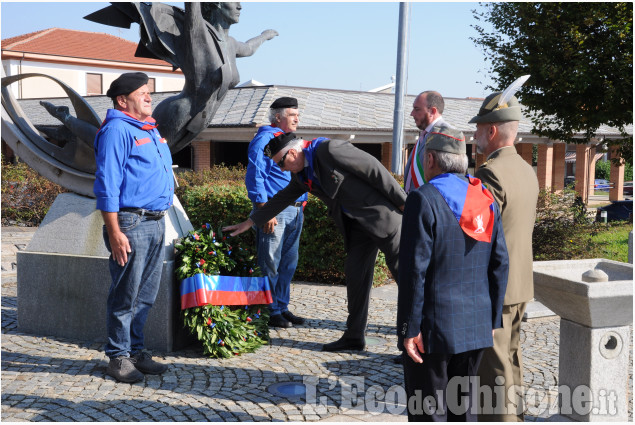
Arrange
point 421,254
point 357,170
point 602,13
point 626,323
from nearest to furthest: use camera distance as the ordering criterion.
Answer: point 421,254
point 626,323
point 357,170
point 602,13

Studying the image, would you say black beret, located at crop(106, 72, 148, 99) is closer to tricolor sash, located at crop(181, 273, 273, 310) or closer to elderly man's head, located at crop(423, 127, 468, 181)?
tricolor sash, located at crop(181, 273, 273, 310)

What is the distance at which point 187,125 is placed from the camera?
19.1 ft

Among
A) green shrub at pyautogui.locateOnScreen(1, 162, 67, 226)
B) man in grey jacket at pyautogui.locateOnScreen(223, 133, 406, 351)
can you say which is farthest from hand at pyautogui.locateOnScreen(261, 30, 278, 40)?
green shrub at pyautogui.locateOnScreen(1, 162, 67, 226)

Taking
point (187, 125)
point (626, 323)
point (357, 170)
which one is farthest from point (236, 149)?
point (626, 323)

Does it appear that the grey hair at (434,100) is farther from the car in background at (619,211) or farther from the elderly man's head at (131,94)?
the car in background at (619,211)

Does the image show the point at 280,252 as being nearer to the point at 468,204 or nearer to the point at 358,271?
the point at 358,271

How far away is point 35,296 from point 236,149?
55.8ft

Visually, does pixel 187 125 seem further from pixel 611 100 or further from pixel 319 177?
pixel 611 100

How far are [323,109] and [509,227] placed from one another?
59.5ft

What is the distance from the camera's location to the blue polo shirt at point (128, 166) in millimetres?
4277

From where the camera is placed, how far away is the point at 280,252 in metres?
5.95

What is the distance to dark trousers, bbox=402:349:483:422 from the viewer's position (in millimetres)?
2898

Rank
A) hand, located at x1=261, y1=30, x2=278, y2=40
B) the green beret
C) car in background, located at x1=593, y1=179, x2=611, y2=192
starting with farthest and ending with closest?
car in background, located at x1=593, y1=179, x2=611, y2=192 < hand, located at x1=261, y1=30, x2=278, y2=40 < the green beret

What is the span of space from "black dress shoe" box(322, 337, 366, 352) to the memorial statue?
2387 mm
